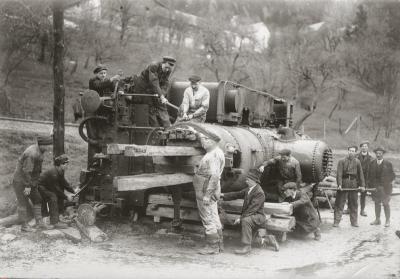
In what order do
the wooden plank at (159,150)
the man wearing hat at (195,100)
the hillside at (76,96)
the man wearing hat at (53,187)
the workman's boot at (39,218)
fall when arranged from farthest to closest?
the hillside at (76,96)
the man wearing hat at (195,100)
the man wearing hat at (53,187)
the workman's boot at (39,218)
the wooden plank at (159,150)

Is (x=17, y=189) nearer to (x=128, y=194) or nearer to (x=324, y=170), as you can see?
(x=128, y=194)

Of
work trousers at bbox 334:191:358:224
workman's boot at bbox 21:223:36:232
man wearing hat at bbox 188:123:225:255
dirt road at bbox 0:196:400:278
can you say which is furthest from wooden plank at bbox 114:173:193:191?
work trousers at bbox 334:191:358:224

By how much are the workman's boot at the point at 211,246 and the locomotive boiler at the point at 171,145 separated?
42.8 inches

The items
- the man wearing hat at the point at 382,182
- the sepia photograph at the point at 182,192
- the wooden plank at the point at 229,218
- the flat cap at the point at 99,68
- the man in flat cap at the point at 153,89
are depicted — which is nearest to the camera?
the sepia photograph at the point at 182,192

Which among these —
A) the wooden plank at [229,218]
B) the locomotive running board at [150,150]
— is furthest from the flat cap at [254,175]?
the locomotive running board at [150,150]

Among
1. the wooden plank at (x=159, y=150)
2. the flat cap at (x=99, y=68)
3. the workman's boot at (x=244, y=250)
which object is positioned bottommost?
the workman's boot at (x=244, y=250)

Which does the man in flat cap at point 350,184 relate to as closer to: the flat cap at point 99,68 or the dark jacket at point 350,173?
the dark jacket at point 350,173

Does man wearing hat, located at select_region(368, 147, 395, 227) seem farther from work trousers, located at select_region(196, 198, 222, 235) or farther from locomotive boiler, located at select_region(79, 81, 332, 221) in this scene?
work trousers, located at select_region(196, 198, 222, 235)

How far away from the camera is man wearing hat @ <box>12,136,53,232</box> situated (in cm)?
908

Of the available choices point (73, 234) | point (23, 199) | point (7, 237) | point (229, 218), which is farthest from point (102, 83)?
point (229, 218)

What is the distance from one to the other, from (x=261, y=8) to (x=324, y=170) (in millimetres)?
48067

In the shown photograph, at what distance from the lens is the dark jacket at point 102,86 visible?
1073cm

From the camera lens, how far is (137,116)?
10.8 m

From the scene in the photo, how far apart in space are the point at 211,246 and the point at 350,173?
5.10 m
